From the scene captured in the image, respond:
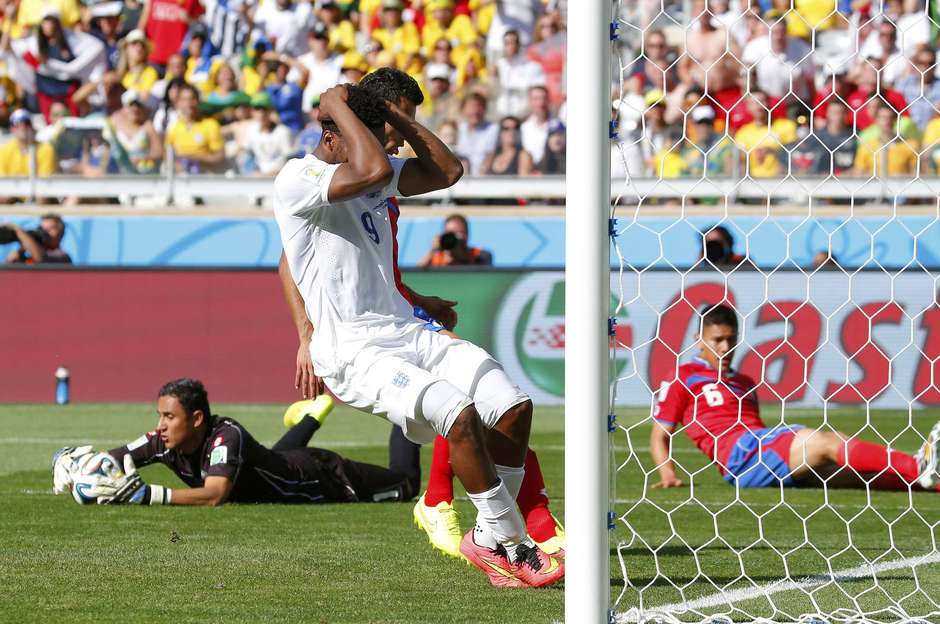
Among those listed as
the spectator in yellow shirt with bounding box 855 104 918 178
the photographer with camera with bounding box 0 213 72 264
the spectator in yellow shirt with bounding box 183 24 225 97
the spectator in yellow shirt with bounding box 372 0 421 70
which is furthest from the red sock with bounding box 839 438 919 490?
the spectator in yellow shirt with bounding box 183 24 225 97

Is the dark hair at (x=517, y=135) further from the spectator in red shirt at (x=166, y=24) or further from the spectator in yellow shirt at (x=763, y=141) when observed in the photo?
the spectator in red shirt at (x=166, y=24)

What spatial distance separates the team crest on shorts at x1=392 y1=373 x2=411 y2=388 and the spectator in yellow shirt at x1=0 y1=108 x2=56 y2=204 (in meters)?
12.3

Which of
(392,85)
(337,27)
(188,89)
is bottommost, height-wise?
(392,85)

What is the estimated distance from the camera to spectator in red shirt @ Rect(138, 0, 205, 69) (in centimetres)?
1873

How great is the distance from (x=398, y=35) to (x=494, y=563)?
13727 millimetres

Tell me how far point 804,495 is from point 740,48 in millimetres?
8267

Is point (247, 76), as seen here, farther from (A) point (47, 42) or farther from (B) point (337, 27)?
(A) point (47, 42)

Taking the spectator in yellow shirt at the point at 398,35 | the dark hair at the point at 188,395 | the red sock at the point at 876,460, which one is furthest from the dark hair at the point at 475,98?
the dark hair at the point at 188,395

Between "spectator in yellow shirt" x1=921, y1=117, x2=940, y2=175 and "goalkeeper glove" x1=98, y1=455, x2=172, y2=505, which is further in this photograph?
"spectator in yellow shirt" x1=921, y1=117, x2=940, y2=175

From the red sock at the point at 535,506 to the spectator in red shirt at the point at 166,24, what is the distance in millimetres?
13926

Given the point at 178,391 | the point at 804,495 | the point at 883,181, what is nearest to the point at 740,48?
the point at 883,181

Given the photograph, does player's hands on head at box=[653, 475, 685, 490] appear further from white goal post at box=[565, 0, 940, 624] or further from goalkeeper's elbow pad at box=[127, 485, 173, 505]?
goalkeeper's elbow pad at box=[127, 485, 173, 505]

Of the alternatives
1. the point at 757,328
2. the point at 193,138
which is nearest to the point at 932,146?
the point at 757,328

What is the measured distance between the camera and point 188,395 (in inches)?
289
